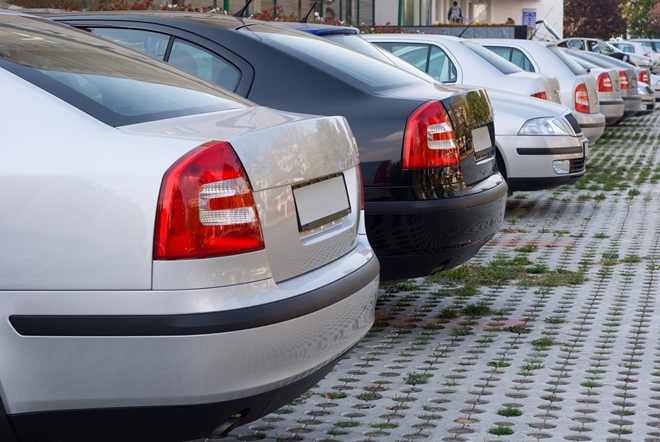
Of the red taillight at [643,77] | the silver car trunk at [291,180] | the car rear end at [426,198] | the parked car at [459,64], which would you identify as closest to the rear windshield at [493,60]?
the parked car at [459,64]

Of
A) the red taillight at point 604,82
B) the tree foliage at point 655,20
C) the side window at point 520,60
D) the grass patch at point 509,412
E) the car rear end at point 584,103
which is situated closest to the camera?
the grass patch at point 509,412

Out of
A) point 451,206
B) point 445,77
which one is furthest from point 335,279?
point 445,77

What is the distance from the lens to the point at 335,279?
315cm

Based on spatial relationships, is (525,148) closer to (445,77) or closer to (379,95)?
(445,77)

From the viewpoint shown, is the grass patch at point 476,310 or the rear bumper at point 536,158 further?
the rear bumper at point 536,158

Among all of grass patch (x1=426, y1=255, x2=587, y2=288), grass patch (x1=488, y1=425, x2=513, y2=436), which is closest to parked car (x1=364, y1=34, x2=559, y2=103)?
grass patch (x1=426, y1=255, x2=587, y2=288)

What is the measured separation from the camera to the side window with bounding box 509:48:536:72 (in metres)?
13.2

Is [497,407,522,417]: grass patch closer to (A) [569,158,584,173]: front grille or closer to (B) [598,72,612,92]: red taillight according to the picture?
(A) [569,158,584,173]: front grille

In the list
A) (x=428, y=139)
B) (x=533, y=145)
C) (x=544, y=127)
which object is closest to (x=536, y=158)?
(x=533, y=145)

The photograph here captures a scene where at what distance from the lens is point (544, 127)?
9000 millimetres

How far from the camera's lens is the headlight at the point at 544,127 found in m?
8.98

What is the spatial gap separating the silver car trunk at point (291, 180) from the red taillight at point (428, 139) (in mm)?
1326

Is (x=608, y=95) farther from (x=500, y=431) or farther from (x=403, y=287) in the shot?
(x=500, y=431)

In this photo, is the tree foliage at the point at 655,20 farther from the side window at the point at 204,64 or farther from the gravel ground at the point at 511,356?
the side window at the point at 204,64
